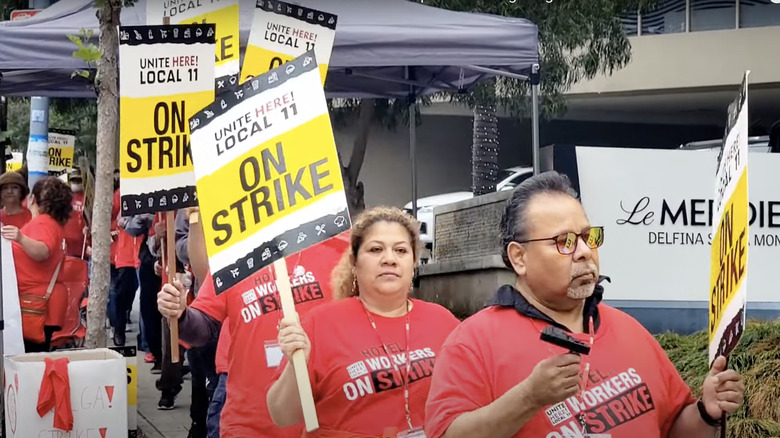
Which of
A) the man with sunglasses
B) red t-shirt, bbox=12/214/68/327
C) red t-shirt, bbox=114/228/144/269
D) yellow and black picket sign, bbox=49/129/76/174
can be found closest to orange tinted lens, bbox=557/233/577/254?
the man with sunglasses

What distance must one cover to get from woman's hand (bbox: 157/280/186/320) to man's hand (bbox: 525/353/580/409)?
2346 millimetres

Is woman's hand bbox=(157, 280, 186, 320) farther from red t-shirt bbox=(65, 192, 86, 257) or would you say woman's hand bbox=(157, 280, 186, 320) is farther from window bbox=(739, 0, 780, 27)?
window bbox=(739, 0, 780, 27)

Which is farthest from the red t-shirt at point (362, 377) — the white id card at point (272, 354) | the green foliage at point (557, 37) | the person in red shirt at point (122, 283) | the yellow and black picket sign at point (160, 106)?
the green foliage at point (557, 37)

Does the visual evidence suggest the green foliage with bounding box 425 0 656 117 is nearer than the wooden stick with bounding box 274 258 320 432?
No

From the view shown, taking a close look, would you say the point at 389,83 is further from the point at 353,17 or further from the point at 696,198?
the point at 696,198

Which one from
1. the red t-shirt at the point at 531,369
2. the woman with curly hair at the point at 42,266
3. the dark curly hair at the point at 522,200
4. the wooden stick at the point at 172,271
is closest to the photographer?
the red t-shirt at the point at 531,369

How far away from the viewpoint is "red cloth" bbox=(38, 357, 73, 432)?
251 inches

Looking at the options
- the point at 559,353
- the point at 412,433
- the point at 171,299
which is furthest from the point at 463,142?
the point at 559,353

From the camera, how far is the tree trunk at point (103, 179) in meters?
7.55

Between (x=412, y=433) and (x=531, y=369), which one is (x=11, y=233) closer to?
(x=412, y=433)

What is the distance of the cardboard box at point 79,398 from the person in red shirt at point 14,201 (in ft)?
10.7

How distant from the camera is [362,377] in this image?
416 cm

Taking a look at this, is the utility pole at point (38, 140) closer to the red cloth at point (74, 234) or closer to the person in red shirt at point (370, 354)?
the red cloth at point (74, 234)

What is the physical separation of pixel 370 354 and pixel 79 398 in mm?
2851
